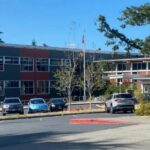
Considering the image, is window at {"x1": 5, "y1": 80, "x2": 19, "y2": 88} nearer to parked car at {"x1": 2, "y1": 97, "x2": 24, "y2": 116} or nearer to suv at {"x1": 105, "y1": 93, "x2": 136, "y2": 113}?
parked car at {"x1": 2, "y1": 97, "x2": 24, "y2": 116}

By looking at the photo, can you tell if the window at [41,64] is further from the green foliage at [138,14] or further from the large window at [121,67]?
the green foliage at [138,14]

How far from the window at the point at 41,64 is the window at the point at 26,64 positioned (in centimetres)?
126

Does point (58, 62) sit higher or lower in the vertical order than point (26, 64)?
higher

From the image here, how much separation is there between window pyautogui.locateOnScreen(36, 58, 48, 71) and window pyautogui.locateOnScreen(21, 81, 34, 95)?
2.86m

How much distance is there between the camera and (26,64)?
8669 cm

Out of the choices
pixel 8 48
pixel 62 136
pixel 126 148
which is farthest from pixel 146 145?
pixel 8 48

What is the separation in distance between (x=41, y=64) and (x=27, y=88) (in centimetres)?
487

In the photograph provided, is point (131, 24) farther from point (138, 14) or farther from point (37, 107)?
point (37, 107)

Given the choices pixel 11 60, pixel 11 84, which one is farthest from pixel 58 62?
pixel 11 84

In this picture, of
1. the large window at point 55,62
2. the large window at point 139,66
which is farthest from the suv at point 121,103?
the large window at point 139,66

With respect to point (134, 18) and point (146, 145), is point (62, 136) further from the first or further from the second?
point (134, 18)

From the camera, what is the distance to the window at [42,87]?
289 ft

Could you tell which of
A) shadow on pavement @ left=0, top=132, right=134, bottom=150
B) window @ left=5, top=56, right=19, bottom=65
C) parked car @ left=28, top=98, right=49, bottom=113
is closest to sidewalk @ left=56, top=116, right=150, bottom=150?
shadow on pavement @ left=0, top=132, right=134, bottom=150

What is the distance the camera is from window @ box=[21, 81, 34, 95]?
85.8 m
